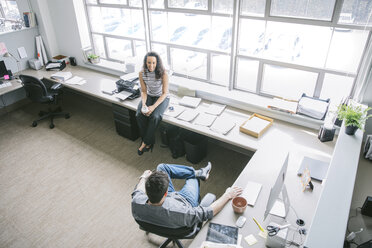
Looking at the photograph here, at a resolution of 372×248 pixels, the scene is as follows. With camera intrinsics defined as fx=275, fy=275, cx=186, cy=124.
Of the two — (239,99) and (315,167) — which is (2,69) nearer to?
(239,99)

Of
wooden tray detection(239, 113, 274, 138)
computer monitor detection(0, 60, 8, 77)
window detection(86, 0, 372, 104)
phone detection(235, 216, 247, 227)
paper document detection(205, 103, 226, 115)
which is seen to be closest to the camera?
phone detection(235, 216, 247, 227)

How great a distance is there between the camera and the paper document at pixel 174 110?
3540 millimetres

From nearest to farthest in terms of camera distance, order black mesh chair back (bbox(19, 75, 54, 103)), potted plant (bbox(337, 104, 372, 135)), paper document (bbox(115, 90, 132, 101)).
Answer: potted plant (bbox(337, 104, 372, 135))
paper document (bbox(115, 90, 132, 101))
black mesh chair back (bbox(19, 75, 54, 103))

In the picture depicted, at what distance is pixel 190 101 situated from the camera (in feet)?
12.3

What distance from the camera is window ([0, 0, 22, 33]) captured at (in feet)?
15.1

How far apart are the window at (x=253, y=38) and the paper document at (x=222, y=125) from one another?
615 mm

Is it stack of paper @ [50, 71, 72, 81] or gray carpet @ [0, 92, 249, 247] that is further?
stack of paper @ [50, 71, 72, 81]

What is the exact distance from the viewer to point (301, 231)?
6.33 ft

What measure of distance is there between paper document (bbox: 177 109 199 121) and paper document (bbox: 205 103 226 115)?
0.55 feet

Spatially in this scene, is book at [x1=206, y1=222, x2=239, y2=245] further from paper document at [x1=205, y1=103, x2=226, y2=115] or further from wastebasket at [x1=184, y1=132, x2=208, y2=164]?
paper document at [x1=205, y1=103, x2=226, y2=115]

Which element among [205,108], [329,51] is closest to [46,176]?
[205,108]

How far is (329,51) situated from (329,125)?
0.80m

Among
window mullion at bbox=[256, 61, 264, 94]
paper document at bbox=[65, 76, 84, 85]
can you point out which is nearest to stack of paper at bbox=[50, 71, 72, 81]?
paper document at bbox=[65, 76, 84, 85]

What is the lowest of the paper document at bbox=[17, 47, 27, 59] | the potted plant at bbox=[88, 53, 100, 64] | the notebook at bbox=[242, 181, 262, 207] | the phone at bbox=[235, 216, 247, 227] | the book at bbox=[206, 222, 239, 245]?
the book at bbox=[206, 222, 239, 245]
